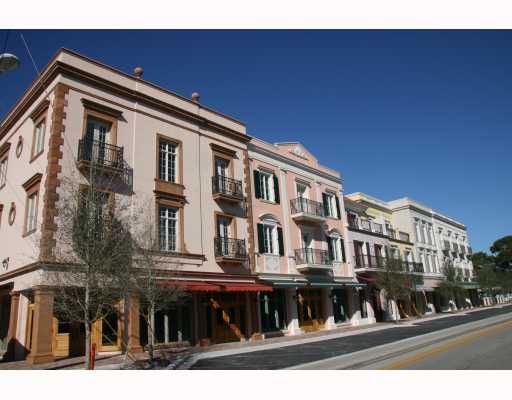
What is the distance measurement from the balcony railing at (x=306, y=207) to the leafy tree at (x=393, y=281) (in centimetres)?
754

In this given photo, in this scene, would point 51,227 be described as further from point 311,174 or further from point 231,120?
→ point 311,174

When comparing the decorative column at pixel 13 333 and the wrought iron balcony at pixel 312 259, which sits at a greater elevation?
the wrought iron balcony at pixel 312 259

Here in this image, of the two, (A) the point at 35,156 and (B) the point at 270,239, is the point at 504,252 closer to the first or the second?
(B) the point at 270,239

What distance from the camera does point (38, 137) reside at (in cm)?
1753

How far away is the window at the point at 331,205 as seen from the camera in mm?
30062

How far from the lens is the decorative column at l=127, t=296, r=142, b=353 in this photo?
15755mm

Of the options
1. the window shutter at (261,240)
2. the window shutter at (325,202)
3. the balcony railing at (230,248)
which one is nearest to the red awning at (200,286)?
the balcony railing at (230,248)

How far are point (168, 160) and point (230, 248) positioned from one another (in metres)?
5.52

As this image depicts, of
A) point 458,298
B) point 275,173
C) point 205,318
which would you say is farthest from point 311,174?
point 458,298

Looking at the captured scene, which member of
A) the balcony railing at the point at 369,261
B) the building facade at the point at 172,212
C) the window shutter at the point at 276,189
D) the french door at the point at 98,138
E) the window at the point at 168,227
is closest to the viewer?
the building facade at the point at 172,212

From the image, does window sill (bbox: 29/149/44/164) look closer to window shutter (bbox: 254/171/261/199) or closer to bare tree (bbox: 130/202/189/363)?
bare tree (bbox: 130/202/189/363)

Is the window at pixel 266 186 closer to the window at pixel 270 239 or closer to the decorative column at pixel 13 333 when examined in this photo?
the window at pixel 270 239

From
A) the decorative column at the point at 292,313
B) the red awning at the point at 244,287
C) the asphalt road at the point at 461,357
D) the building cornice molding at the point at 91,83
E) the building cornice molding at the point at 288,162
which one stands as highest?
the building cornice molding at the point at 91,83

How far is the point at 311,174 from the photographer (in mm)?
29375
